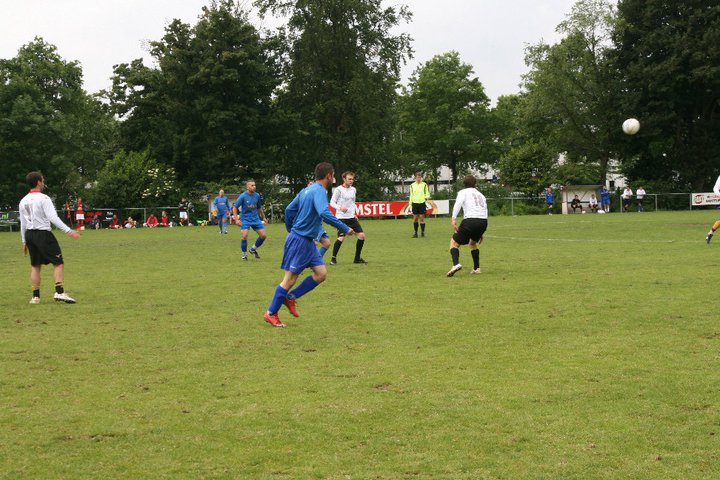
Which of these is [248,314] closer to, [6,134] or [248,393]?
[248,393]

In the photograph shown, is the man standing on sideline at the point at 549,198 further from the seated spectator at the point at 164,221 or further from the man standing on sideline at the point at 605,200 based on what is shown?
the seated spectator at the point at 164,221

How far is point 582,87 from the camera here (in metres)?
64.2

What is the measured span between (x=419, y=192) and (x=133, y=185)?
3005 centimetres

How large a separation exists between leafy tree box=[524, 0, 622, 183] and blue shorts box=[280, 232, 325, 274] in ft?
180

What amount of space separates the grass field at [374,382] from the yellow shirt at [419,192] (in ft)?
46.5

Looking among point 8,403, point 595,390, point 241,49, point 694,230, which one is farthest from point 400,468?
point 241,49

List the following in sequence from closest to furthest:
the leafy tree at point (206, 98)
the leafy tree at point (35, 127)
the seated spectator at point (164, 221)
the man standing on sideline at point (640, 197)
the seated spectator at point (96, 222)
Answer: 1. the seated spectator at point (96, 222)
2. the seated spectator at point (164, 221)
3. the man standing on sideline at point (640, 197)
4. the leafy tree at point (206, 98)
5. the leafy tree at point (35, 127)

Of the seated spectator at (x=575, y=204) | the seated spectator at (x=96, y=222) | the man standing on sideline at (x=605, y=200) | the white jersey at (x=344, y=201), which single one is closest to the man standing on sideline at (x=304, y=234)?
the white jersey at (x=344, y=201)

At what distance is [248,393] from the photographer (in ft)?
22.8

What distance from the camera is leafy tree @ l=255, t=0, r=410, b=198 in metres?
58.6

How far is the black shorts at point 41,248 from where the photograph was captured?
13109mm

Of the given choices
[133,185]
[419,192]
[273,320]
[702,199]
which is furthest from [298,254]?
[702,199]

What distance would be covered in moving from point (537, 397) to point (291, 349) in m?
3.07

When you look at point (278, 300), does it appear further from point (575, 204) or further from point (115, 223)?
point (575, 204)
